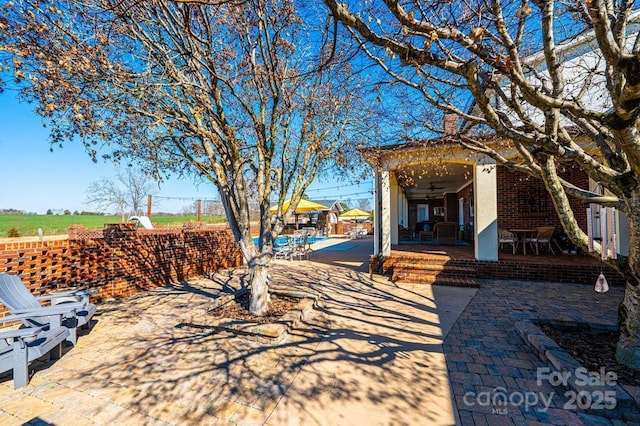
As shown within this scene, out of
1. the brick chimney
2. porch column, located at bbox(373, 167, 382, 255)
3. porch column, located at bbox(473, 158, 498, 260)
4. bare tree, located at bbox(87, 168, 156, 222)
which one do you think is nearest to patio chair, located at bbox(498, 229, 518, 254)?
porch column, located at bbox(473, 158, 498, 260)

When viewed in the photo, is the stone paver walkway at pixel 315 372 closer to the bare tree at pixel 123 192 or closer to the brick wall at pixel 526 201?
the brick wall at pixel 526 201

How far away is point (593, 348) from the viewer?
3.19 m

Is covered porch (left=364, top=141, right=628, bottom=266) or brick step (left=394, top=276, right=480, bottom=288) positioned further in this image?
covered porch (left=364, top=141, right=628, bottom=266)

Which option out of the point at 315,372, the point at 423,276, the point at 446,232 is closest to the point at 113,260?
the point at 315,372

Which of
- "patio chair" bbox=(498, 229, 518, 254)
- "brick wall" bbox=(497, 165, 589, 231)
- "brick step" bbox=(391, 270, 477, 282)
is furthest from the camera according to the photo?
"brick wall" bbox=(497, 165, 589, 231)

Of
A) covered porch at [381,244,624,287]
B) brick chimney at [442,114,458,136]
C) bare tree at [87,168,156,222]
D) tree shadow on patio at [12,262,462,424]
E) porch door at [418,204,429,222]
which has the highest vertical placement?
bare tree at [87,168,156,222]

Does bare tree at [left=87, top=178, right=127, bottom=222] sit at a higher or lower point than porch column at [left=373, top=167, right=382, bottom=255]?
higher

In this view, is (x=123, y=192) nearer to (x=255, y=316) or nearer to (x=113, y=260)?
(x=113, y=260)

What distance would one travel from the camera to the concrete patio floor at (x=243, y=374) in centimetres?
228

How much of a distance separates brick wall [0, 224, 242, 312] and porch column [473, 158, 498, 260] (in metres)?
8.04

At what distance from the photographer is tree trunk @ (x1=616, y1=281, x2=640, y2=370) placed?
2.74 m

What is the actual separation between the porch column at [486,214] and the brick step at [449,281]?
3.33ft

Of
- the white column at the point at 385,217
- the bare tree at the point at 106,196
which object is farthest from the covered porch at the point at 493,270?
the bare tree at the point at 106,196

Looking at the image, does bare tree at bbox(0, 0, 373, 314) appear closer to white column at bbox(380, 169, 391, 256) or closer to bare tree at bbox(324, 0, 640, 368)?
bare tree at bbox(324, 0, 640, 368)
